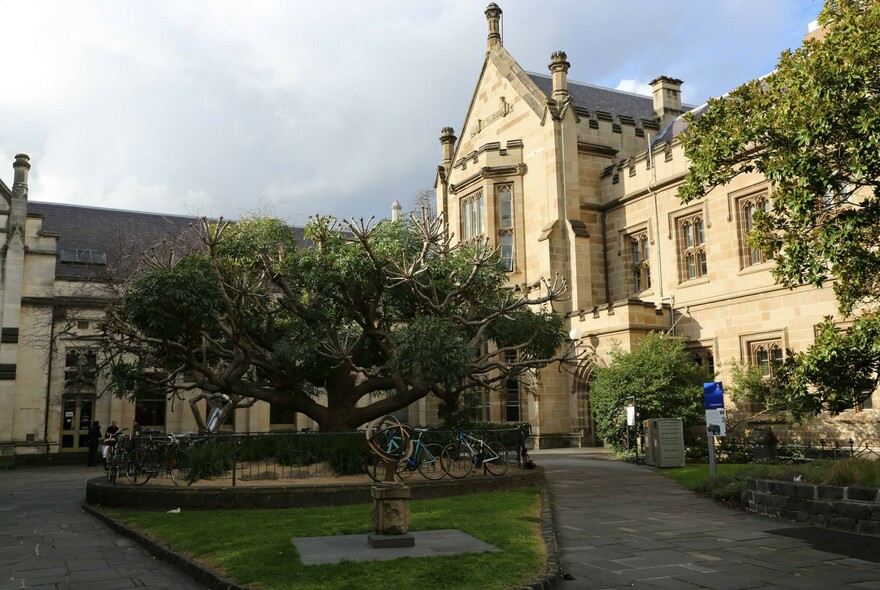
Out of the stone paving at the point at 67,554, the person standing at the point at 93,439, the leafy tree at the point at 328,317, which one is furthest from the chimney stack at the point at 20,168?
the stone paving at the point at 67,554

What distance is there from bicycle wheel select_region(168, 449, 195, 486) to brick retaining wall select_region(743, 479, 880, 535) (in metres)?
10.5

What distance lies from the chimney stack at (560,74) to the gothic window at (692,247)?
7612 mm

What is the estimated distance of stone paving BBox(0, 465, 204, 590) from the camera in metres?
8.12

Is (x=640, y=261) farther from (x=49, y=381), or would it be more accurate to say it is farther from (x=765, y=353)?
(x=49, y=381)

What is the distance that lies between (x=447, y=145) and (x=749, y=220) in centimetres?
1793

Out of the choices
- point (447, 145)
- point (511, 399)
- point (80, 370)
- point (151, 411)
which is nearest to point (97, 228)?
point (151, 411)

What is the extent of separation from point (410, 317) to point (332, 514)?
304 inches

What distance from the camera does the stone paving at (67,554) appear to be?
812cm

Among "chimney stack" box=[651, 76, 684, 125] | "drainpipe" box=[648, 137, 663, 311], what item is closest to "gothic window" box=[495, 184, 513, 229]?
"drainpipe" box=[648, 137, 663, 311]

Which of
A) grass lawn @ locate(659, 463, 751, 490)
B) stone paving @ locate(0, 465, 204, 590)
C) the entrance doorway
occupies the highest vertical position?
the entrance doorway

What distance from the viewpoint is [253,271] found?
1777 cm

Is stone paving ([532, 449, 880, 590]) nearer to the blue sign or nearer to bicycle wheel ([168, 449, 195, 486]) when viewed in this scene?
the blue sign

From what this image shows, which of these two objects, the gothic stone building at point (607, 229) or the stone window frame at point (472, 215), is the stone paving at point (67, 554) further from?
the stone window frame at point (472, 215)

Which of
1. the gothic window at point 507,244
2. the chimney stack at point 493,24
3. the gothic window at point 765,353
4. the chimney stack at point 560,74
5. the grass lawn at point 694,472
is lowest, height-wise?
the grass lawn at point 694,472
